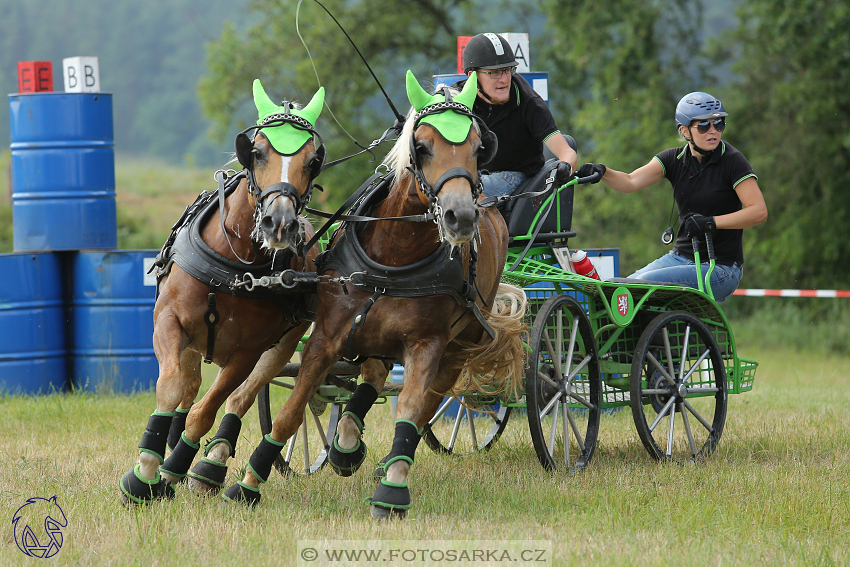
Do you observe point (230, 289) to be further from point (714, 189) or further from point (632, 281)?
point (714, 189)

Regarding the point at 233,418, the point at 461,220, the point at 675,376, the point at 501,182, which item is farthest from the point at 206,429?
the point at 675,376

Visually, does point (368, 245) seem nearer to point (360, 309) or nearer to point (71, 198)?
point (360, 309)

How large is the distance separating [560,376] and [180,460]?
2037 millimetres

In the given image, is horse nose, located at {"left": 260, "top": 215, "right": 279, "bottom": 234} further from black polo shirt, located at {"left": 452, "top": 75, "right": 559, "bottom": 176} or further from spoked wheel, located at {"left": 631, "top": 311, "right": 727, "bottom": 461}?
spoked wheel, located at {"left": 631, "top": 311, "right": 727, "bottom": 461}

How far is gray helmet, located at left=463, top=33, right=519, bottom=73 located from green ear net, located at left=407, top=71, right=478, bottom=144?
0.97m

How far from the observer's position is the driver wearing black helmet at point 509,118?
191 inches

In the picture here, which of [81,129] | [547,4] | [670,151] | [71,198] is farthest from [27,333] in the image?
[547,4]

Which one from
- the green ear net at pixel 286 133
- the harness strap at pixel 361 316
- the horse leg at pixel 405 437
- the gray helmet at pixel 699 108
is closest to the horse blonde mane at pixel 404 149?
the green ear net at pixel 286 133

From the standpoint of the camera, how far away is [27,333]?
7.93m

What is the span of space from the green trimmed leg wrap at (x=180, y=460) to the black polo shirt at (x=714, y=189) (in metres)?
3.31

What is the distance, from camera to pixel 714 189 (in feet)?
18.8

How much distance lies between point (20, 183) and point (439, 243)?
5840mm

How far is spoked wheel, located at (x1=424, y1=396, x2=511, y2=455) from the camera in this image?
5.77 m

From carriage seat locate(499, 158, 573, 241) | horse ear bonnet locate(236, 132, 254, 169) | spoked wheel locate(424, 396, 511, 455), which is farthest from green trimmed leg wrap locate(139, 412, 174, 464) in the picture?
carriage seat locate(499, 158, 573, 241)
